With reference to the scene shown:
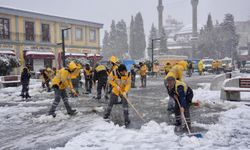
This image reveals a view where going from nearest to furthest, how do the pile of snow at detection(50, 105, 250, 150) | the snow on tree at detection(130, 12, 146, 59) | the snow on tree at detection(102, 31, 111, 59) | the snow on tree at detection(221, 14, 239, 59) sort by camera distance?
the pile of snow at detection(50, 105, 250, 150) < the snow on tree at detection(221, 14, 239, 59) < the snow on tree at detection(130, 12, 146, 59) < the snow on tree at detection(102, 31, 111, 59)

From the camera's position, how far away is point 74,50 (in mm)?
37938

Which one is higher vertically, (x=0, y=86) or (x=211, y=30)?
(x=211, y=30)

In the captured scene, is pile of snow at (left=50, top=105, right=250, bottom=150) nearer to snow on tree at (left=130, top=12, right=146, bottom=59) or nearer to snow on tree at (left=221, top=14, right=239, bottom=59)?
snow on tree at (left=221, top=14, right=239, bottom=59)

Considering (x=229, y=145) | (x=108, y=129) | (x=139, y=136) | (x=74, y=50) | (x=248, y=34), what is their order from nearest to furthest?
1. (x=229, y=145)
2. (x=139, y=136)
3. (x=108, y=129)
4. (x=74, y=50)
5. (x=248, y=34)

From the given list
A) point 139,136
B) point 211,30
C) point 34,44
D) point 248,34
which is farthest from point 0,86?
point 248,34

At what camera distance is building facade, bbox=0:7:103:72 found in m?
31.4

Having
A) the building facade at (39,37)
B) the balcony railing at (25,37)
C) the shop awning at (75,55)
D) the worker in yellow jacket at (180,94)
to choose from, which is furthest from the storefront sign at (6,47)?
the worker in yellow jacket at (180,94)

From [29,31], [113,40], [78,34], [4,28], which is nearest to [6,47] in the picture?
[4,28]

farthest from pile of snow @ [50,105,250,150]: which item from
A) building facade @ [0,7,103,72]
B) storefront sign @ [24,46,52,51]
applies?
storefront sign @ [24,46,52,51]

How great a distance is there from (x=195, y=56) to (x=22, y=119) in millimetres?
66334

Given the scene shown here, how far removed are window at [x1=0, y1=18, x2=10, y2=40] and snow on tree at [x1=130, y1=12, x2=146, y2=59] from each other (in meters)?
46.0

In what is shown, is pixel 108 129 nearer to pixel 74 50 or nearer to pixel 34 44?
pixel 34 44

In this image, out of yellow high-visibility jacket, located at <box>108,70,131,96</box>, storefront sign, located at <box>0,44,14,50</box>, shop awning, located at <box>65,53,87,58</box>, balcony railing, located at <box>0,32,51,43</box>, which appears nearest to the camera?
yellow high-visibility jacket, located at <box>108,70,131,96</box>

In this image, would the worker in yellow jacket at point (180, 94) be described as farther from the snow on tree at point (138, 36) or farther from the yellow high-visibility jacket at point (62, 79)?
the snow on tree at point (138, 36)
